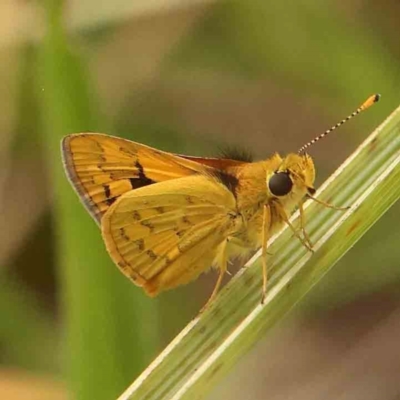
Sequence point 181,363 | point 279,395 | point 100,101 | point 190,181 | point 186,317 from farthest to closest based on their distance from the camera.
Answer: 1. point 100,101
2. point 186,317
3. point 279,395
4. point 190,181
5. point 181,363

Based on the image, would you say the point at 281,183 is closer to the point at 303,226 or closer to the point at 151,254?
the point at 303,226

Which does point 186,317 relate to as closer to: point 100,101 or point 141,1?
point 100,101

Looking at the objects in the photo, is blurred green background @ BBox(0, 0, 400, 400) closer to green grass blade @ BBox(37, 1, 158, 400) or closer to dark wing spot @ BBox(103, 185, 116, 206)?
green grass blade @ BBox(37, 1, 158, 400)

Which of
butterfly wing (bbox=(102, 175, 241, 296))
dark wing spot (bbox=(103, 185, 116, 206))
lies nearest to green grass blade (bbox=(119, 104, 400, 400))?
butterfly wing (bbox=(102, 175, 241, 296))

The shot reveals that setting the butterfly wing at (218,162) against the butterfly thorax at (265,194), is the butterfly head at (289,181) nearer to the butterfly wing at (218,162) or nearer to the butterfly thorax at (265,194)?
the butterfly thorax at (265,194)

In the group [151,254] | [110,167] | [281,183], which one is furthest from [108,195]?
[281,183]

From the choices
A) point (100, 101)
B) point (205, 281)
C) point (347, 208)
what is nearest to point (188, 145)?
point (100, 101)
